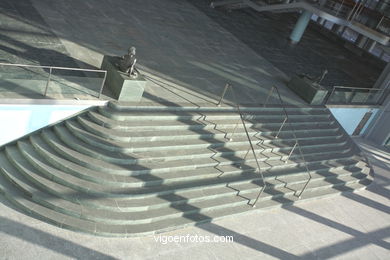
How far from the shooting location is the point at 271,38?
Answer: 2128 centimetres

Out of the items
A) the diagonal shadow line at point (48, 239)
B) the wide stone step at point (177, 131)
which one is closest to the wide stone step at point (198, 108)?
the wide stone step at point (177, 131)

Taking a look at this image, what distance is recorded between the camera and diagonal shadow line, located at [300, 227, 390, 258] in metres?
11.1

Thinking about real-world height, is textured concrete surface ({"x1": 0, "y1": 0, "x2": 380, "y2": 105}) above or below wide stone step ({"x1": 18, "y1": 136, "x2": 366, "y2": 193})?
above

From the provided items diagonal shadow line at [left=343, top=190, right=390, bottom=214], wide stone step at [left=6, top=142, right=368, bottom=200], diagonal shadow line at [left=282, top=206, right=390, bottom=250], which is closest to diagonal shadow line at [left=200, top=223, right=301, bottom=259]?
wide stone step at [left=6, top=142, right=368, bottom=200]

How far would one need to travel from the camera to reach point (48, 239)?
8.79 meters

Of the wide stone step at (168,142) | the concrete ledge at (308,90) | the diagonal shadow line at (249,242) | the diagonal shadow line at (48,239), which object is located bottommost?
the diagonal shadow line at (48,239)

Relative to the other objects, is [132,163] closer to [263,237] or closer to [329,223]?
[263,237]

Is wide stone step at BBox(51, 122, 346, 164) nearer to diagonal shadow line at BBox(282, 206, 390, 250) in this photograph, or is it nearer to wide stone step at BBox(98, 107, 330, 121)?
wide stone step at BBox(98, 107, 330, 121)

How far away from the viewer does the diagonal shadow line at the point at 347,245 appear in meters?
11.1

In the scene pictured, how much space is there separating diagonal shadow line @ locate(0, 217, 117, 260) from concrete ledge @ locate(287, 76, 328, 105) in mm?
9462

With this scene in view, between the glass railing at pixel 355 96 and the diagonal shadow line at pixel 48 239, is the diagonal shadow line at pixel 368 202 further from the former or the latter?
the diagonal shadow line at pixel 48 239

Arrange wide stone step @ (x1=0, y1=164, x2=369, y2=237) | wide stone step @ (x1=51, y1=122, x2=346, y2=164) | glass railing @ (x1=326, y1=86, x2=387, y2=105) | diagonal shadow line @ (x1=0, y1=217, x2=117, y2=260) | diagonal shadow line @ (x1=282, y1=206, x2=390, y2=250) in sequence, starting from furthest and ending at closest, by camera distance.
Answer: glass railing @ (x1=326, y1=86, x2=387, y2=105) → diagonal shadow line @ (x1=282, y1=206, x2=390, y2=250) → wide stone step @ (x1=51, y1=122, x2=346, y2=164) → wide stone step @ (x1=0, y1=164, x2=369, y2=237) → diagonal shadow line @ (x1=0, y1=217, x2=117, y2=260)

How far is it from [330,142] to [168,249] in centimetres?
789

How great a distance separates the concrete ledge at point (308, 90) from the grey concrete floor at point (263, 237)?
3.45m
